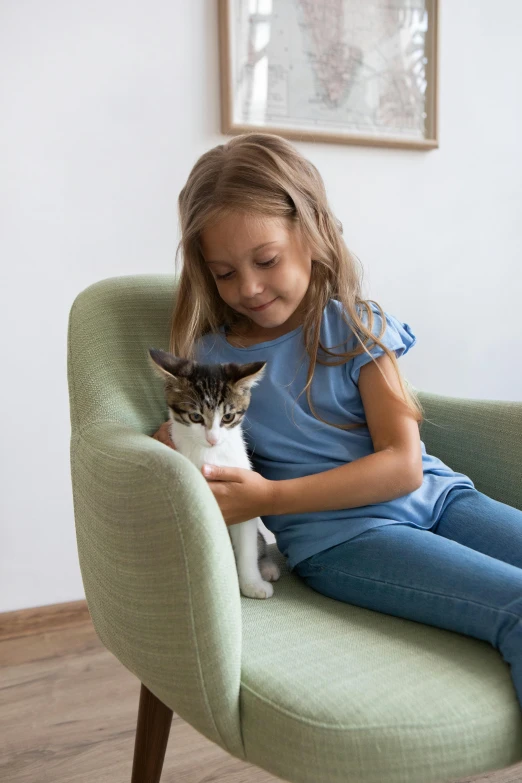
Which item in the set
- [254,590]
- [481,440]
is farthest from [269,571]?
[481,440]

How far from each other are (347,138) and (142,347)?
1049mm

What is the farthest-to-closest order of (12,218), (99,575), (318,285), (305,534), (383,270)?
(383,270)
(12,218)
(318,285)
(305,534)
(99,575)

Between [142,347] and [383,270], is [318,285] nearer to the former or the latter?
[142,347]

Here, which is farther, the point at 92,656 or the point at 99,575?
the point at 92,656

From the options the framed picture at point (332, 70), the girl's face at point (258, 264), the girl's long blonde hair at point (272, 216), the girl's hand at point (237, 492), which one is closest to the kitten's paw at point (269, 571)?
the girl's hand at point (237, 492)

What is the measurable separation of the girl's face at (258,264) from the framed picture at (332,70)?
81 centimetres

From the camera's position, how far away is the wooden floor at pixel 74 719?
1346 mm

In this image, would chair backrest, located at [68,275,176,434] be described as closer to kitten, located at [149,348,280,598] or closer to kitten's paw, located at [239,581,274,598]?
kitten, located at [149,348,280,598]

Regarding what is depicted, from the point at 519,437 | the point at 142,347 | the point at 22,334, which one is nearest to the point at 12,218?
the point at 22,334

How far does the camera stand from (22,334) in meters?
1.76

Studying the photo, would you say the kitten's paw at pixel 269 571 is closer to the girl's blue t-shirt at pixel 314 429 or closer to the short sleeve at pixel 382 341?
the girl's blue t-shirt at pixel 314 429

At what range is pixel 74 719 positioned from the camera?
59.6 inches

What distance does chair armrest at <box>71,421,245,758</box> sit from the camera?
0.77 meters

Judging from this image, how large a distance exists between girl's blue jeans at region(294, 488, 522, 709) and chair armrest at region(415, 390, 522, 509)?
0.37 ft
